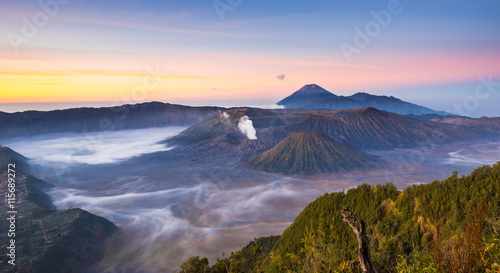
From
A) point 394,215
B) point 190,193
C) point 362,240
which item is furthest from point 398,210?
point 190,193

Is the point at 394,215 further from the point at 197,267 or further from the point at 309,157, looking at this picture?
the point at 309,157

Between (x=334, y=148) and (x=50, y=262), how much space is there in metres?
108

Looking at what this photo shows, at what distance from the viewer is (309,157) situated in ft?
380

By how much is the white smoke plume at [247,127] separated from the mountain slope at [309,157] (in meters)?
41.5

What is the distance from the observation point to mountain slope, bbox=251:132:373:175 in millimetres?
110750

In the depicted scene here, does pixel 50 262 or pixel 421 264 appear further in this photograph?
pixel 50 262

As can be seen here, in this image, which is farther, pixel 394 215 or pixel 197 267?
pixel 394 215

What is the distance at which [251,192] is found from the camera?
86.6 metres

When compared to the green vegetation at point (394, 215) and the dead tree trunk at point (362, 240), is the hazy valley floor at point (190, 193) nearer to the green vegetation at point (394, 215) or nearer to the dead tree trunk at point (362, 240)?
the green vegetation at point (394, 215)

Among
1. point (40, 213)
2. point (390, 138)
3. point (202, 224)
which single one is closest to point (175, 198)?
point (202, 224)

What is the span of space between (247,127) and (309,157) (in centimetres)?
7049

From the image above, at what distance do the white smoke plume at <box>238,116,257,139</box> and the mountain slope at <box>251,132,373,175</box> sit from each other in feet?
136

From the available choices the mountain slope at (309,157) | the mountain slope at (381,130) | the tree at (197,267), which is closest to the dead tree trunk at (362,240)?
the tree at (197,267)

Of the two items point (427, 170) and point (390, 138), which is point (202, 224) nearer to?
point (427, 170)
